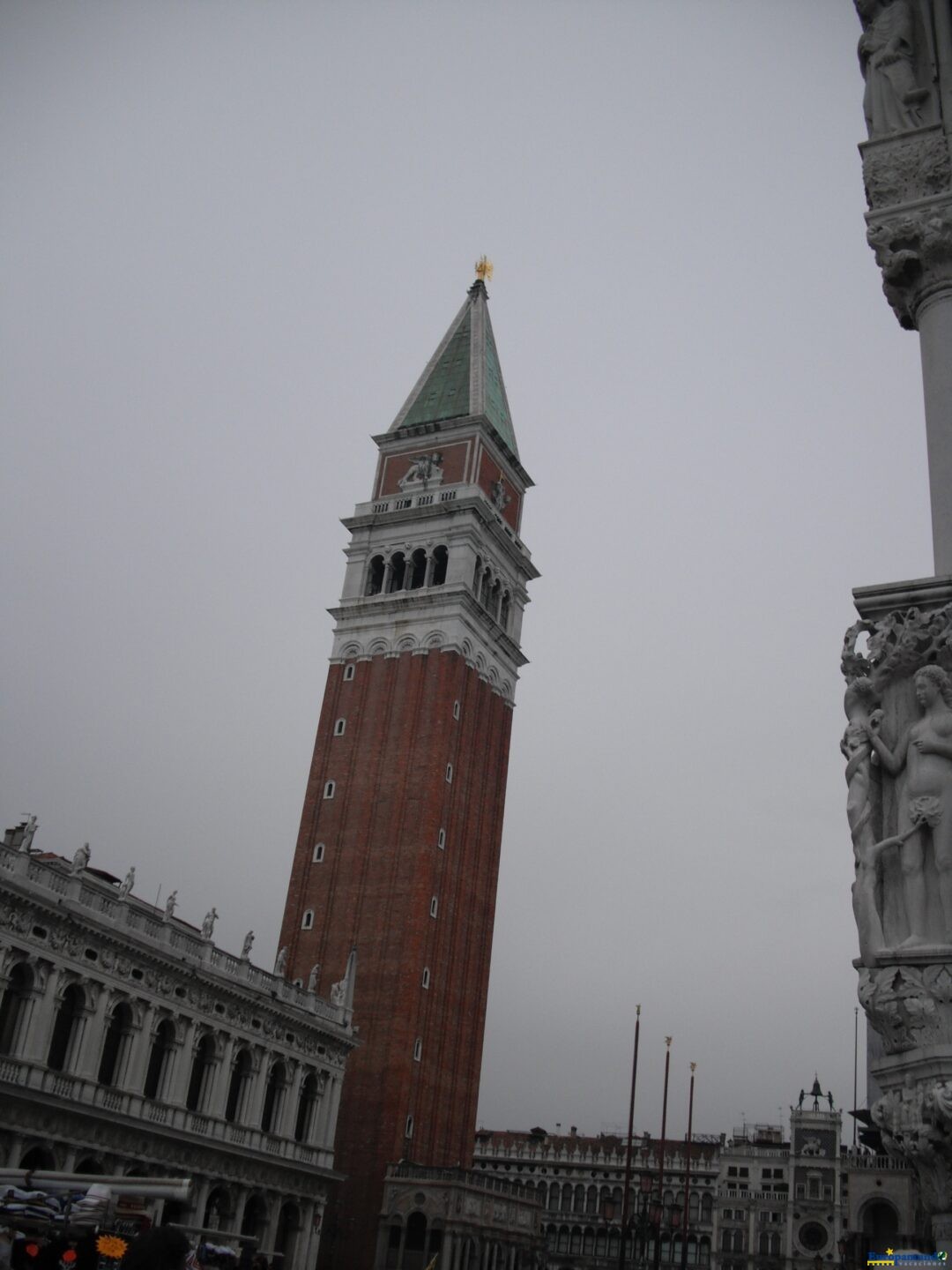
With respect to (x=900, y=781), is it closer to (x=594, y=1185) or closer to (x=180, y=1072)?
(x=180, y=1072)

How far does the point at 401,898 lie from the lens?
5203 centimetres

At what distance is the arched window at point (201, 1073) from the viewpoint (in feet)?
121

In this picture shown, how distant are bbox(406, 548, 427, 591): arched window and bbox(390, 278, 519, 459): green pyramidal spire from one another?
7.82 metres

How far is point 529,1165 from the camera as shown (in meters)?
86.1

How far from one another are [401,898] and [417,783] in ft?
16.9

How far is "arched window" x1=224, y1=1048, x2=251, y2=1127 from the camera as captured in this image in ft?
127

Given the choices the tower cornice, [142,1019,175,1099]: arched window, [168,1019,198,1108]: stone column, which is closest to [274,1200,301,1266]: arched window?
[168,1019,198,1108]: stone column

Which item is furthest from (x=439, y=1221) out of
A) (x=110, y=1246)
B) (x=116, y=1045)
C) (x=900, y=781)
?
(x=900, y=781)

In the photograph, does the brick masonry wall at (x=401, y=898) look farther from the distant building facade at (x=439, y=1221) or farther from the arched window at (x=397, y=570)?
the arched window at (x=397, y=570)

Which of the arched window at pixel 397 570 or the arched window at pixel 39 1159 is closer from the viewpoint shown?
the arched window at pixel 39 1159

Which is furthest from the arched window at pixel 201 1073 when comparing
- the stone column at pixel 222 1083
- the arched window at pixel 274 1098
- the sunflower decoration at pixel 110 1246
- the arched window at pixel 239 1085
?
the sunflower decoration at pixel 110 1246

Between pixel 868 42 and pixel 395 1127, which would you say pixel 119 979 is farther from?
pixel 868 42

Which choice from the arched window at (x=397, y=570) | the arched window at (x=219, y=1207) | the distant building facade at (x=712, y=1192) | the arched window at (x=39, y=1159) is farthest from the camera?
the distant building facade at (x=712, y=1192)

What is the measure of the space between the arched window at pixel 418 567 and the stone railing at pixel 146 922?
72.4 feet
